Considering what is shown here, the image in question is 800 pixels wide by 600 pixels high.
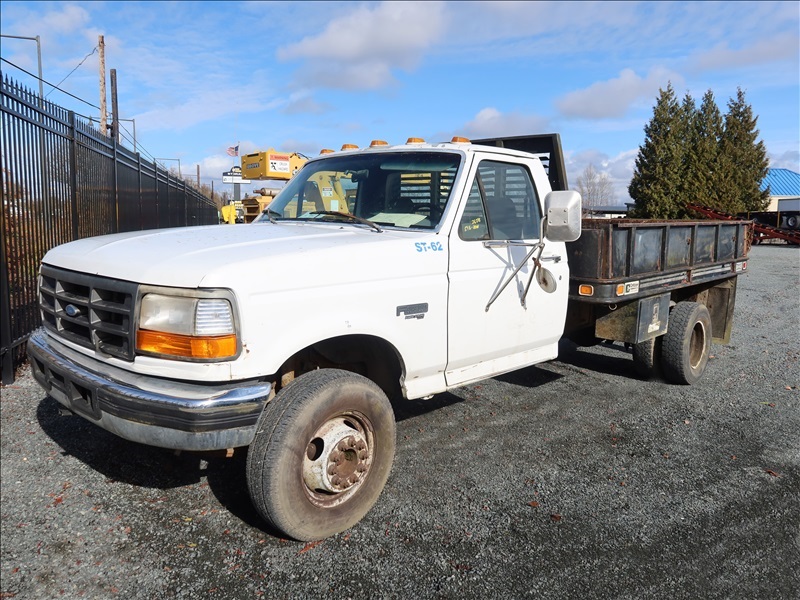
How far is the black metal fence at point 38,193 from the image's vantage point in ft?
18.3

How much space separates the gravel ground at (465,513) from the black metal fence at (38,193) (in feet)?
2.84

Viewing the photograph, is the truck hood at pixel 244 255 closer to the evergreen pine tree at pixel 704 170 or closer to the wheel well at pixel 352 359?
the wheel well at pixel 352 359

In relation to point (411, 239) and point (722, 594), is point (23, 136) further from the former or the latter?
point (722, 594)

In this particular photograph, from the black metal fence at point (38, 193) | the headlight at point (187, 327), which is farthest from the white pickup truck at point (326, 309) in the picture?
the black metal fence at point (38, 193)

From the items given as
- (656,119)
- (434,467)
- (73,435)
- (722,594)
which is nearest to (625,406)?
(434,467)

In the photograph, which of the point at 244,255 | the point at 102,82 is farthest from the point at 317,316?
the point at 102,82

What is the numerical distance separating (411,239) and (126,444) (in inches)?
97.0

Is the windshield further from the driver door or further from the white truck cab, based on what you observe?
the driver door

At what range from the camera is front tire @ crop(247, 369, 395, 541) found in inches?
115

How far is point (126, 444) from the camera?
4.25 meters

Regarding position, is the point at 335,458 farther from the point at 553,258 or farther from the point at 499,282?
the point at 553,258

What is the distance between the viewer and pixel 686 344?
5828 mm

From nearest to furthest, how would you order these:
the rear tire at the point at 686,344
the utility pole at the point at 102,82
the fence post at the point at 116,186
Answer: the rear tire at the point at 686,344, the fence post at the point at 116,186, the utility pole at the point at 102,82

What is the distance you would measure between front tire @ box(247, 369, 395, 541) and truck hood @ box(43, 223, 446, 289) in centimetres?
56
